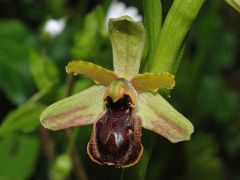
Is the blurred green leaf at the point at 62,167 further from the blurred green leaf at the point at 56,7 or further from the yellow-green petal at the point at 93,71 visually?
the blurred green leaf at the point at 56,7

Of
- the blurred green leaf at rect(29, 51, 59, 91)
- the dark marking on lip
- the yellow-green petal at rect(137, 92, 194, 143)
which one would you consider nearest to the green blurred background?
the blurred green leaf at rect(29, 51, 59, 91)

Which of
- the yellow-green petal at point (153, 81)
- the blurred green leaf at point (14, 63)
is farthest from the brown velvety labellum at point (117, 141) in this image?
the blurred green leaf at point (14, 63)

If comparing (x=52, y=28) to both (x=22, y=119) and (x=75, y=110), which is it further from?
(x=75, y=110)

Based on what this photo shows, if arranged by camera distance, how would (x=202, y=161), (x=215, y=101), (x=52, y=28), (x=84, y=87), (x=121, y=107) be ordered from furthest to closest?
(x=215, y=101) < (x=202, y=161) < (x=52, y=28) < (x=84, y=87) < (x=121, y=107)

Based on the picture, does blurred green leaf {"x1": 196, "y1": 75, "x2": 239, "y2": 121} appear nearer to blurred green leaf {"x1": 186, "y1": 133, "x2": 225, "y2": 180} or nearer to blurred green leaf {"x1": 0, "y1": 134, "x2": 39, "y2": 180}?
blurred green leaf {"x1": 186, "y1": 133, "x2": 225, "y2": 180}

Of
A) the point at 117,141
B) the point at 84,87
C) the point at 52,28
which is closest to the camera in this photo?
the point at 117,141

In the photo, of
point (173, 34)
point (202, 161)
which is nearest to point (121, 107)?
point (173, 34)
